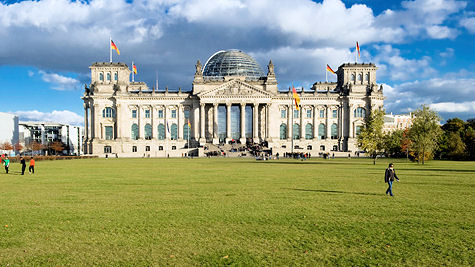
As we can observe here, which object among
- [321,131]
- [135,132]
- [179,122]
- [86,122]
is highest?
[86,122]

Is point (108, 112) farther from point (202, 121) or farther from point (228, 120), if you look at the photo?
point (228, 120)

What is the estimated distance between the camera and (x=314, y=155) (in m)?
91.3

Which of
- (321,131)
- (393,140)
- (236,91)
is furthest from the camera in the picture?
(321,131)

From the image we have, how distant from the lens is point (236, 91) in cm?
10062

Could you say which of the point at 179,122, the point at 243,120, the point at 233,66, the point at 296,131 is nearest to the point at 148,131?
the point at 179,122

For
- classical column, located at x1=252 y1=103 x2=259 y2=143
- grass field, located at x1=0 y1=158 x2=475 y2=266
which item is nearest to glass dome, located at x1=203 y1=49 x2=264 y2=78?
classical column, located at x1=252 y1=103 x2=259 y2=143

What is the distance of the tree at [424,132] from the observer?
5659cm

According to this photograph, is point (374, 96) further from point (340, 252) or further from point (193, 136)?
point (340, 252)

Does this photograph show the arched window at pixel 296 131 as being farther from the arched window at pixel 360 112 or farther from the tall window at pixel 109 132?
the tall window at pixel 109 132

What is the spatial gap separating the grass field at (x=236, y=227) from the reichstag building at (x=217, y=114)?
3207 inches

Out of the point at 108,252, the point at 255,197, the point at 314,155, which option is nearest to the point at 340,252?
the point at 108,252

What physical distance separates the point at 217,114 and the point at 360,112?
4359cm

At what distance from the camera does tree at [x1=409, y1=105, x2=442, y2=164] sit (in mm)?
56594

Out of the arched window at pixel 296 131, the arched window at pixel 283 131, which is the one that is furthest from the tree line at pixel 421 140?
the arched window at pixel 283 131
